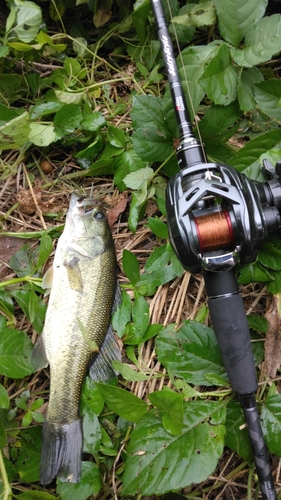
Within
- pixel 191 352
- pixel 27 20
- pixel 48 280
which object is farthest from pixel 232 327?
pixel 27 20

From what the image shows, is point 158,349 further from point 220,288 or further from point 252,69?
point 252,69

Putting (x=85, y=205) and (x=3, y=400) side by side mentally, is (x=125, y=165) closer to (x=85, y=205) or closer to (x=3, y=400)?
(x=85, y=205)

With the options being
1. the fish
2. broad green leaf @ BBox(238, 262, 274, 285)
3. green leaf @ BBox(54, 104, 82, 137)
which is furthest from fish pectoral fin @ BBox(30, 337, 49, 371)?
green leaf @ BBox(54, 104, 82, 137)

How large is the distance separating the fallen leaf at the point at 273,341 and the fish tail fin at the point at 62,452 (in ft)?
2.94

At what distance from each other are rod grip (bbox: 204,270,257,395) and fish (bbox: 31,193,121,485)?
A: 0.62 meters

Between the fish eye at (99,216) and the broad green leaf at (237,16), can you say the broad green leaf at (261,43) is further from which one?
the fish eye at (99,216)

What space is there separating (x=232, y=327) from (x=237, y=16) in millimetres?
1340

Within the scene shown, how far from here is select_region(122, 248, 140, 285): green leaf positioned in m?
2.08

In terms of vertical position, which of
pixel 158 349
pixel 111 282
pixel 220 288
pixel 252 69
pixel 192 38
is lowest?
pixel 158 349

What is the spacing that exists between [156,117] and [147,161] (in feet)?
0.69

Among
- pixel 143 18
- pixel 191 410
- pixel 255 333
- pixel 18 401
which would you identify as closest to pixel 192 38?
pixel 143 18

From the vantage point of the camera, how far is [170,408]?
178 centimetres

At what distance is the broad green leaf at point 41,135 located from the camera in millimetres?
2256

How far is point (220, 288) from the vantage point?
166 centimetres
